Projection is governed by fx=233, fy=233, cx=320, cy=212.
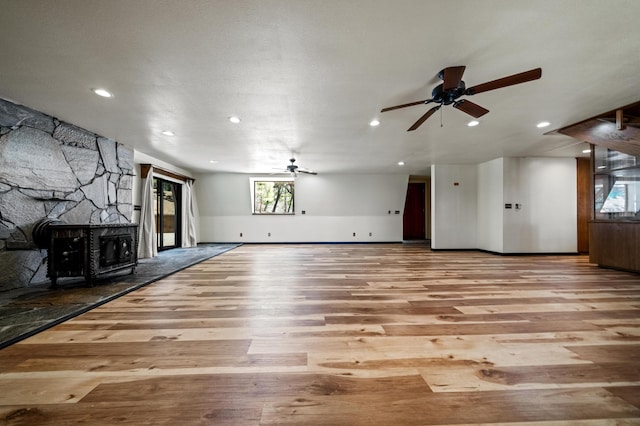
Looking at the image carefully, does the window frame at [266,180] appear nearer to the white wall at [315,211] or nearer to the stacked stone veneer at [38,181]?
the white wall at [315,211]

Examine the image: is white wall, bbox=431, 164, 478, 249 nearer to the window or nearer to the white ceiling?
the white ceiling

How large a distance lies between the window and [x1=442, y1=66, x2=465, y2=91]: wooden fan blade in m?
6.77

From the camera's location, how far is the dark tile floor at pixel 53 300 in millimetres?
1961

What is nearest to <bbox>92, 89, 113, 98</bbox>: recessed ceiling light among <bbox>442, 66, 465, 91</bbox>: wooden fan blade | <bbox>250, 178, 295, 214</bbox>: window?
<bbox>442, 66, 465, 91</bbox>: wooden fan blade

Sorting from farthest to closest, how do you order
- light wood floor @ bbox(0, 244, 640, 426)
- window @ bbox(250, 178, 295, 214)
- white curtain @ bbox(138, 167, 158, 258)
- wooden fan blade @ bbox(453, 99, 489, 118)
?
window @ bbox(250, 178, 295, 214)
white curtain @ bbox(138, 167, 158, 258)
wooden fan blade @ bbox(453, 99, 489, 118)
light wood floor @ bbox(0, 244, 640, 426)

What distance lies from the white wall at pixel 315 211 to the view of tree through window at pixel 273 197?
11.1 inches

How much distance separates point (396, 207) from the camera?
8688 mm

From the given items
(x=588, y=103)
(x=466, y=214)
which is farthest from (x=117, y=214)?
(x=466, y=214)

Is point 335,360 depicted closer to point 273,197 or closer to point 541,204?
point 541,204

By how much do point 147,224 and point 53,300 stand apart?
3.39 m

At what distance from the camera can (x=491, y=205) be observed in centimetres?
643

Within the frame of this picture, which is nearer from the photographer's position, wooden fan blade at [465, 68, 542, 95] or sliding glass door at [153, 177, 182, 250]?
wooden fan blade at [465, 68, 542, 95]

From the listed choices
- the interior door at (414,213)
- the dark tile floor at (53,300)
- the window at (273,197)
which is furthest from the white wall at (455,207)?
the dark tile floor at (53,300)

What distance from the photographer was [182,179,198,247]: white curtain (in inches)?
→ 296
